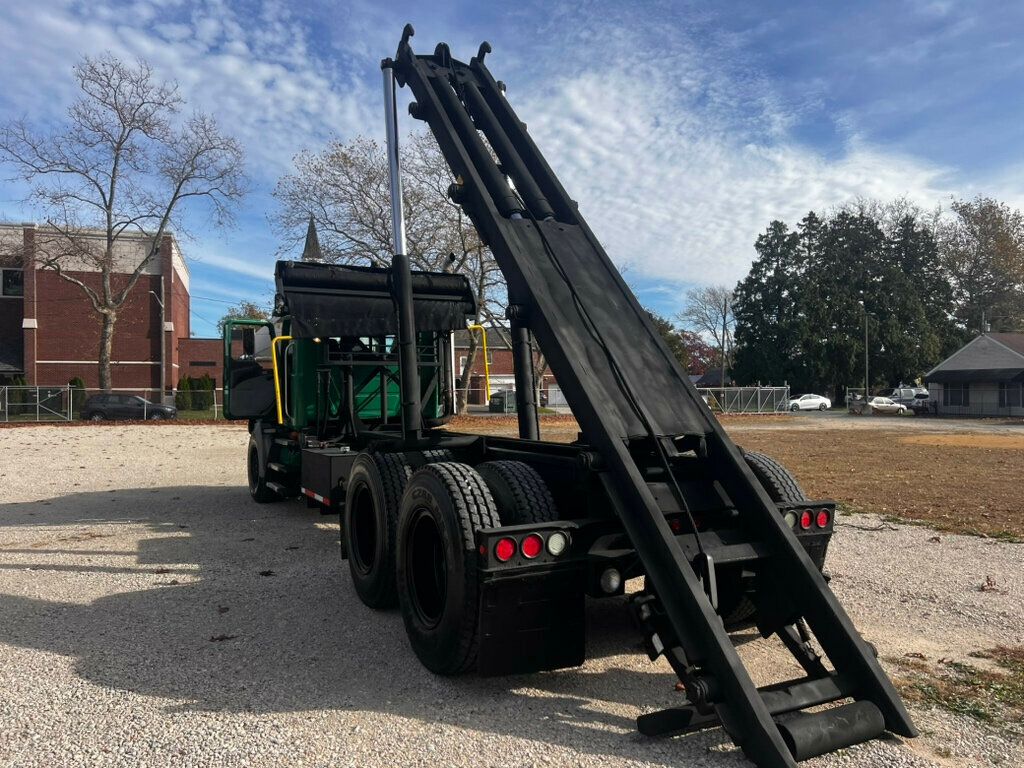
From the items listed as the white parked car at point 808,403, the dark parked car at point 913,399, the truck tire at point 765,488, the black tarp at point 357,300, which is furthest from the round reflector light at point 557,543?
the white parked car at point 808,403

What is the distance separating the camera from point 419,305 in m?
8.33

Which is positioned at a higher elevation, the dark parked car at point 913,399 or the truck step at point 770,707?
the dark parked car at point 913,399

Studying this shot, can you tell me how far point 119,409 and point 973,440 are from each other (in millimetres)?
34742

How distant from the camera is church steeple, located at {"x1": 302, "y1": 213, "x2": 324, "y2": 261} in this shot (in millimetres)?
36281

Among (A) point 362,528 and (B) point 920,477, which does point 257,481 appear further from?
(B) point 920,477

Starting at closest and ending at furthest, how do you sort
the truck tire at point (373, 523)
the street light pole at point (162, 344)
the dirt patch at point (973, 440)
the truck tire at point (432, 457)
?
the truck tire at point (373, 523) < the truck tire at point (432, 457) < the dirt patch at point (973, 440) < the street light pole at point (162, 344)

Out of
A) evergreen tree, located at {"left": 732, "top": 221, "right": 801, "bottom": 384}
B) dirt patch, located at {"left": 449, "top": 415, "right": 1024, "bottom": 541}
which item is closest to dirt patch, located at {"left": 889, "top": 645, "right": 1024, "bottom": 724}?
dirt patch, located at {"left": 449, "top": 415, "right": 1024, "bottom": 541}

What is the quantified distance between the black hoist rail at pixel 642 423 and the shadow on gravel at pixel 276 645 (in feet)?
1.19

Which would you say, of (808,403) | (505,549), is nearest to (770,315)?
(808,403)

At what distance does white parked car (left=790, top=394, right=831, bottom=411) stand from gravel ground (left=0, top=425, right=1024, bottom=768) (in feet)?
161

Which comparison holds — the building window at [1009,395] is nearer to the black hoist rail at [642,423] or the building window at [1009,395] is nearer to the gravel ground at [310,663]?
the gravel ground at [310,663]

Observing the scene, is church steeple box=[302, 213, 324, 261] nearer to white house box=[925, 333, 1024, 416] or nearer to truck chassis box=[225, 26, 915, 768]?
truck chassis box=[225, 26, 915, 768]

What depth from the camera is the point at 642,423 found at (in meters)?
4.15

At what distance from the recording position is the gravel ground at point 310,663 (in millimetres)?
3314
